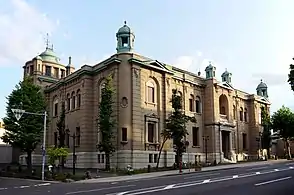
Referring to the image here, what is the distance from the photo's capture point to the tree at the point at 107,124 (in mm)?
37041

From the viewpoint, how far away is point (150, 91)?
43.3 metres

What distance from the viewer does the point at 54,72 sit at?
196 feet

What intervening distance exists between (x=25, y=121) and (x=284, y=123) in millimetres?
40788

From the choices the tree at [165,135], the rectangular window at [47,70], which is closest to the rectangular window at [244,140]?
the tree at [165,135]

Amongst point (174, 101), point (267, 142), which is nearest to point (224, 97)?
point (267, 142)

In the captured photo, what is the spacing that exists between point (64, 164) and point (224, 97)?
83.6 feet

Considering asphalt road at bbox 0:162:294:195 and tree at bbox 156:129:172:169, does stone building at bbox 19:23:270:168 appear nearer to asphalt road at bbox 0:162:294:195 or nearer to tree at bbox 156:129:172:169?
tree at bbox 156:129:172:169

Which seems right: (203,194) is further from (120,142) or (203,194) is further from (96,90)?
(96,90)

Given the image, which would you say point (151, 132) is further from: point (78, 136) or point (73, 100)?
point (73, 100)

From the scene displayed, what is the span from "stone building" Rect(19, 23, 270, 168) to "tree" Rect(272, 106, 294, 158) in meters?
3.71

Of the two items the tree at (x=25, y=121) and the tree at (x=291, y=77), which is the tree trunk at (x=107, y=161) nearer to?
the tree at (x=25, y=121)

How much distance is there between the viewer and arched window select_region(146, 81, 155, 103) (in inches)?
1684

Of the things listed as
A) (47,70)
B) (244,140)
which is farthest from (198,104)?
(47,70)

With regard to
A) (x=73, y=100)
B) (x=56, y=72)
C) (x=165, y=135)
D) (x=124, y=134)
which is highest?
(x=56, y=72)
